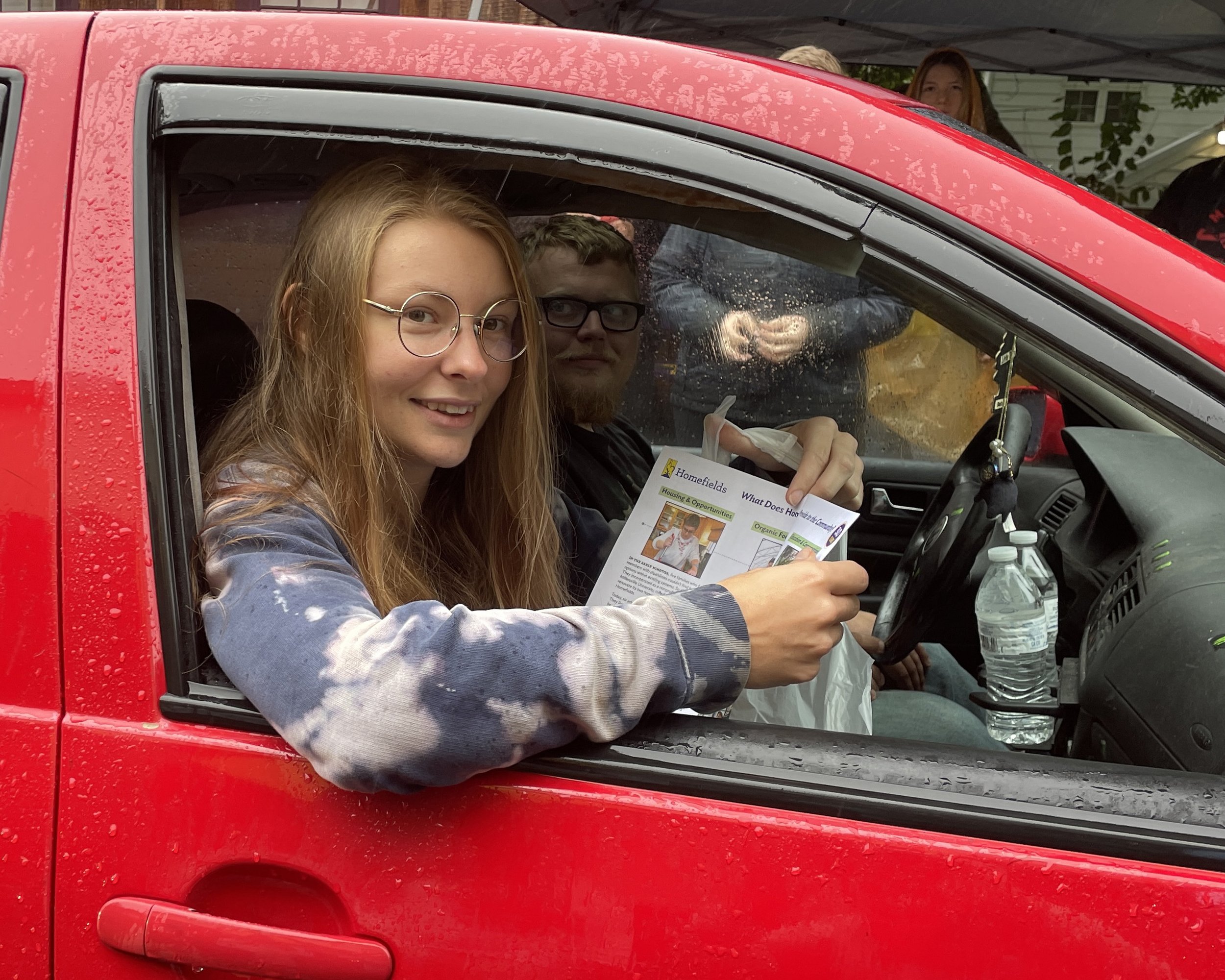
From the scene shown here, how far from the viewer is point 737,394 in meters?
1.68

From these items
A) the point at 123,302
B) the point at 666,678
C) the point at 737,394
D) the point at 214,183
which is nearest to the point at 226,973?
the point at 666,678

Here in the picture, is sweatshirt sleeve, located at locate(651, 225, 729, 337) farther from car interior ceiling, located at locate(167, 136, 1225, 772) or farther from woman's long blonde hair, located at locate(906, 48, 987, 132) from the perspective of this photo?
woman's long blonde hair, located at locate(906, 48, 987, 132)

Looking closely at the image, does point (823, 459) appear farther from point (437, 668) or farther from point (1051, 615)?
point (437, 668)

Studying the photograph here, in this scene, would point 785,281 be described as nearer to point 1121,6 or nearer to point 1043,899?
point 1043,899

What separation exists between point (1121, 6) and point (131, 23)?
5150 mm

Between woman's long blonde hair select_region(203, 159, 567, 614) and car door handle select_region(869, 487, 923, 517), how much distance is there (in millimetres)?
926

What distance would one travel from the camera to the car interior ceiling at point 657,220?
115 centimetres

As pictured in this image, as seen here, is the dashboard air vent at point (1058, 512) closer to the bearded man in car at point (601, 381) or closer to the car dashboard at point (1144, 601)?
the car dashboard at point (1144, 601)

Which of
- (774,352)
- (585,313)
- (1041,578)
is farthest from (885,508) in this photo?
(585,313)

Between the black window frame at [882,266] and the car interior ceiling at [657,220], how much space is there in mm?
28

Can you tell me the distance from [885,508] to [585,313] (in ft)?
2.66

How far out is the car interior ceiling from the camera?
1.15m

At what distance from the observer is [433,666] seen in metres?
0.97

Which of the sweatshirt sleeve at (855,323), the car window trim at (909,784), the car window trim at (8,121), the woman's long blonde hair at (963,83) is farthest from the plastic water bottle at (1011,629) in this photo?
the woman's long blonde hair at (963,83)
